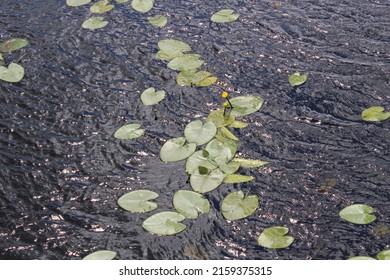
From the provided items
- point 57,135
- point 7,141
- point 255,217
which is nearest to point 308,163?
point 255,217

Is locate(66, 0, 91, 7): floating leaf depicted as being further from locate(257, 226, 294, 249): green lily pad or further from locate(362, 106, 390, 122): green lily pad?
locate(257, 226, 294, 249): green lily pad

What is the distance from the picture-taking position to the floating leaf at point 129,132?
2238 mm

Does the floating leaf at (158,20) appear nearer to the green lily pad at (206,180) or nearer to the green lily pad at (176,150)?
the green lily pad at (176,150)

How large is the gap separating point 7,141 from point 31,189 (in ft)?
0.94

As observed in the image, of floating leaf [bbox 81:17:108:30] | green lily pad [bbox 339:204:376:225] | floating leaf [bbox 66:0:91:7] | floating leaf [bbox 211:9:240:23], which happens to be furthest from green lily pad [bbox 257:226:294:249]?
floating leaf [bbox 66:0:91:7]

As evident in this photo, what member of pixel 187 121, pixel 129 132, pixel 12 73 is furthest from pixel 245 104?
pixel 12 73

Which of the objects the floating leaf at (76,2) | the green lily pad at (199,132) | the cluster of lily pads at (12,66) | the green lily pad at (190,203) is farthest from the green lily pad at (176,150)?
the floating leaf at (76,2)

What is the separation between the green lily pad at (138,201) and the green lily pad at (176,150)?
0.17m

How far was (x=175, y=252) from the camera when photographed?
1.88 metres

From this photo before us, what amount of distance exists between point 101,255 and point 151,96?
772 mm

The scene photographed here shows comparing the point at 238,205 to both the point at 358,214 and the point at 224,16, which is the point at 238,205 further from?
the point at 224,16

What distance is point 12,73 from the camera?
2549 mm
